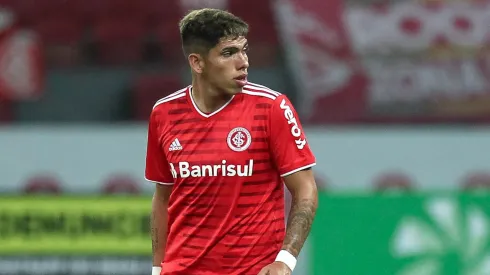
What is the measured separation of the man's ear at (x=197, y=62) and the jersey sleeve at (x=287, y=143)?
0.29 meters

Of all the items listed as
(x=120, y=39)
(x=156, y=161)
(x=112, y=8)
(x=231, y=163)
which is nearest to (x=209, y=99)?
(x=231, y=163)

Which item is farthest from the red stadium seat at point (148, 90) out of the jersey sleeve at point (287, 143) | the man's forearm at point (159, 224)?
the jersey sleeve at point (287, 143)

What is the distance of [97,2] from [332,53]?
6.33 ft

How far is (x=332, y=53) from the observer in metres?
8.38

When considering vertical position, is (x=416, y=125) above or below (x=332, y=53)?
below

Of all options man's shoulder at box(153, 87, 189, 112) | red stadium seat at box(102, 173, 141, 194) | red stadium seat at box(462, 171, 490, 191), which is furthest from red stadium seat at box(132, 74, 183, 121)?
man's shoulder at box(153, 87, 189, 112)

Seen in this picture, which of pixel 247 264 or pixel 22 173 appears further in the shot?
pixel 22 173

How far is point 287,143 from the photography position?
3.57 meters

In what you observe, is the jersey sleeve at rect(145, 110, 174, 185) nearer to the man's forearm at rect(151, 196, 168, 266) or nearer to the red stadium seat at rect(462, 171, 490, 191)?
the man's forearm at rect(151, 196, 168, 266)

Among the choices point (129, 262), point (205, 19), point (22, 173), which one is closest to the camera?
point (205, 19)

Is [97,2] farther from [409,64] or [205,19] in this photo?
[205,19]

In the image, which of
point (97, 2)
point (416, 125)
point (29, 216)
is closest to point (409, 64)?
point (416, 125)

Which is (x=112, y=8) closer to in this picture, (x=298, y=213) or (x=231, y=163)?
(x=231, y=163)

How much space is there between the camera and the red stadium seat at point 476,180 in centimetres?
816
